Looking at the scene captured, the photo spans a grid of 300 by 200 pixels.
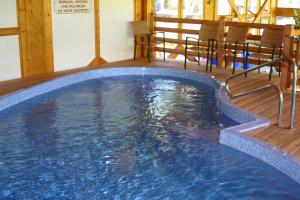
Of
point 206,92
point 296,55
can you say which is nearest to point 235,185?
point 296,55

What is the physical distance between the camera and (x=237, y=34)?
795 cm

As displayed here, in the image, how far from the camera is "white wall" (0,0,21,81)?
7.32 metres

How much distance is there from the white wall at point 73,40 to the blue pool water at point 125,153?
1.61m

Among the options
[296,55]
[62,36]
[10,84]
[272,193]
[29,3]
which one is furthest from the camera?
[62,36]

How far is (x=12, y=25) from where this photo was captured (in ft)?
24.6

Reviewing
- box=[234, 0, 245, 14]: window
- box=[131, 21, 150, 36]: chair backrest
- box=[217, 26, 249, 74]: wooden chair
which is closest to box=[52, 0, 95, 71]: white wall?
box=[131, 21, 150, 36]: chair backrest

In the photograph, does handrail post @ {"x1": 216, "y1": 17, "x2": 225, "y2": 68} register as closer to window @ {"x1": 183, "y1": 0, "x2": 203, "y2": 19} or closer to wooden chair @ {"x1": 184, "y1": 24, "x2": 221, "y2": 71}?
wooden chair @ {"x1": 184, "y1": 24, "x2": 221, "y2": 71}

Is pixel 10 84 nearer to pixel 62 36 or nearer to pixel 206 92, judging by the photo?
pixel 62 36

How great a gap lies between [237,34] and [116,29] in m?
3.02

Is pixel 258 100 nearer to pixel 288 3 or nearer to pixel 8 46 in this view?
pixel 8 46

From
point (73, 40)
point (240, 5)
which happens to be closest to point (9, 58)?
point (73, 40)

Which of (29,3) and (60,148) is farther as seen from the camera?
(29,3)

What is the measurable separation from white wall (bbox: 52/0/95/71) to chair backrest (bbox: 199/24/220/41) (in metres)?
2.36

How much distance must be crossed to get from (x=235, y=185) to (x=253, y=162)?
54cm
